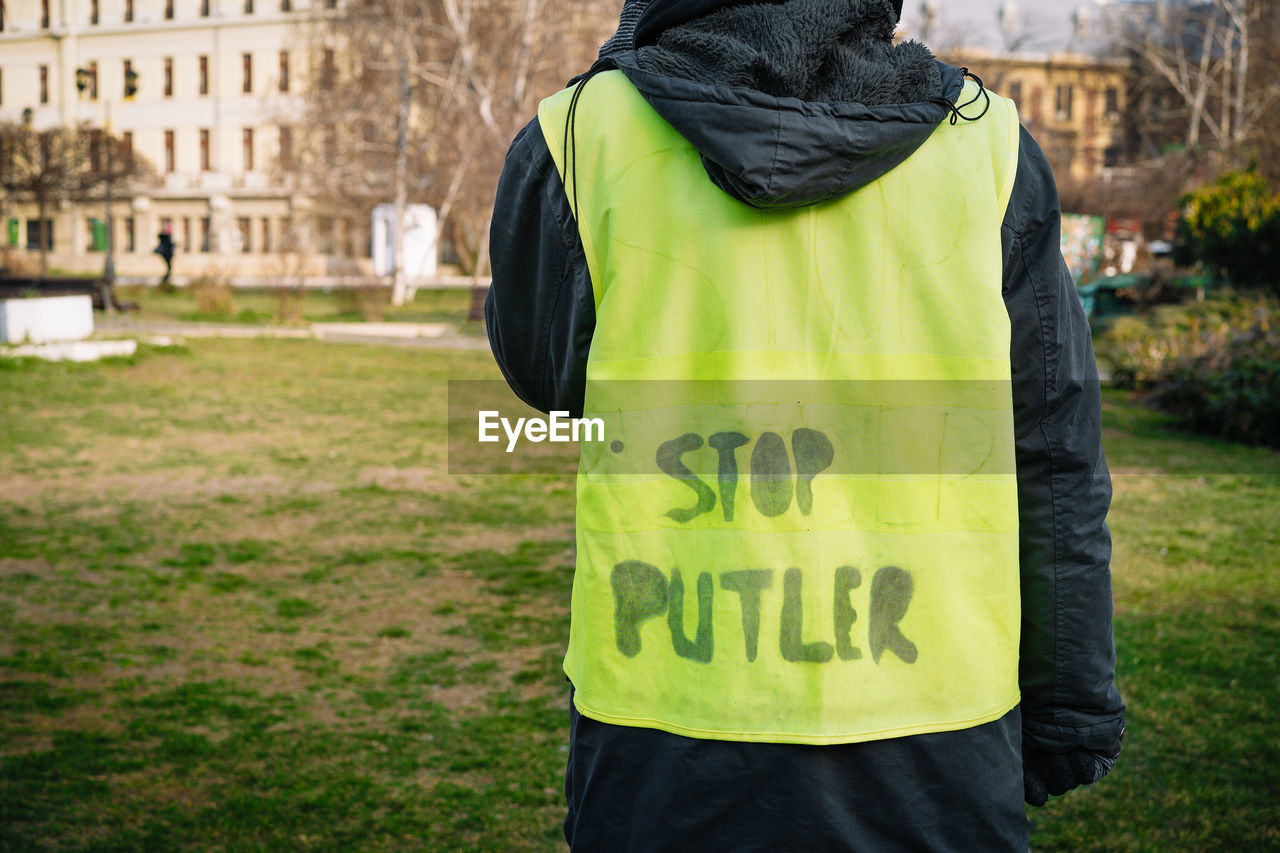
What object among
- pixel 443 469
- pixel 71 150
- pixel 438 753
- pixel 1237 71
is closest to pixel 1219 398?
pixel 443 469

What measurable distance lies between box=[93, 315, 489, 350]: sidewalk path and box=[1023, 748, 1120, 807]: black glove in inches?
771

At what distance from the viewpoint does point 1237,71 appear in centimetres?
3572

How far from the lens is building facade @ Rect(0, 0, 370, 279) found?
5244 centimetres

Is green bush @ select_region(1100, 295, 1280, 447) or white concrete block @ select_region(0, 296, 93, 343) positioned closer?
green bush @ select_region(1100, 295, 1280, 447)

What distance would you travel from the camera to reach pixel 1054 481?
171 cm

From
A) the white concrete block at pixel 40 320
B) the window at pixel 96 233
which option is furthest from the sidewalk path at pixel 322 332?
the window at pixel 96 233

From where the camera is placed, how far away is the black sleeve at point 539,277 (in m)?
1.67

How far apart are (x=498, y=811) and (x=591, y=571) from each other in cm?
280

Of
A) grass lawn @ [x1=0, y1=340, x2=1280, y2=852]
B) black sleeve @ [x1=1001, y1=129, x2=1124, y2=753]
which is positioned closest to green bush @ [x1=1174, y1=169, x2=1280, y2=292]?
grass lawn @ [x1=0, y1=340, x2=1280, y2=852]

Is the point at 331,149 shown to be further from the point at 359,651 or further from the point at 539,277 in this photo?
the point at 539,277

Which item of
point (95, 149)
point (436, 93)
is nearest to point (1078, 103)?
point (436, 93)

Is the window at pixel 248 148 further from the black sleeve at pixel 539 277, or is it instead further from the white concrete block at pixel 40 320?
the black sleeve at pixel 539 277

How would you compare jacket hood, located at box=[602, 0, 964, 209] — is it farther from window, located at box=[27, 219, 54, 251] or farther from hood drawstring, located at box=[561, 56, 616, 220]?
window, located at box=[27, 219, 54, 251]

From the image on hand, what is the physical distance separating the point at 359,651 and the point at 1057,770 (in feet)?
14.6
